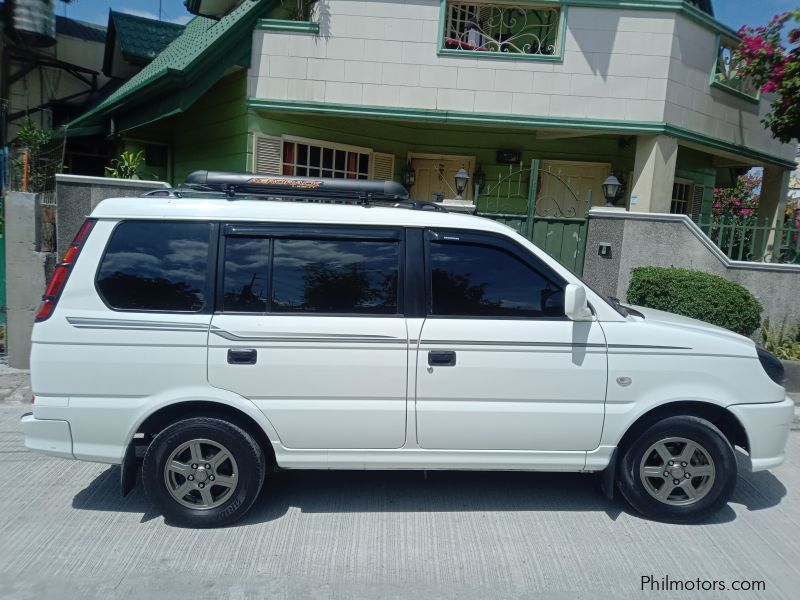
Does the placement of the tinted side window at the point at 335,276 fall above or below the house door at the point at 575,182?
below

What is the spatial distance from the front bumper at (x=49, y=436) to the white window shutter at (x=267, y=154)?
577 cm

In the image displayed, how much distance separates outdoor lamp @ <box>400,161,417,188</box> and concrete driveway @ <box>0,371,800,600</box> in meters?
6.60

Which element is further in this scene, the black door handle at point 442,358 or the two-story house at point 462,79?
the two-story house at point 462,79

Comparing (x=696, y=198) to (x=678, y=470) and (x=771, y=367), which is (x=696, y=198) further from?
(x=678, y=470)

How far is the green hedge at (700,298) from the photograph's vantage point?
6.63 metres

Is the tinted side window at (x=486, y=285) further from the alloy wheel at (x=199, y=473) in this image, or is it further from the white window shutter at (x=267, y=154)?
the white window shutter at (x=267, y=154)

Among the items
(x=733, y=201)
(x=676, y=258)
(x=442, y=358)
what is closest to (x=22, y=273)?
(x=442, y=358)

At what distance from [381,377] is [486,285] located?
917mm

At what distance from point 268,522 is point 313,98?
6547 mm

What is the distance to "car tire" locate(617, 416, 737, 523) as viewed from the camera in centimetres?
373

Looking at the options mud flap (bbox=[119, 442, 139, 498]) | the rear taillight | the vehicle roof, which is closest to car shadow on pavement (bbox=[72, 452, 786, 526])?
mud flap (bbox=[119, 442, 139, 498])

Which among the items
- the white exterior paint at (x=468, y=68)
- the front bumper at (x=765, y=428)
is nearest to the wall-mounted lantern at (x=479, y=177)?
the white exterior paint at (x=468, y=68)

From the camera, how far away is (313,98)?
850cm

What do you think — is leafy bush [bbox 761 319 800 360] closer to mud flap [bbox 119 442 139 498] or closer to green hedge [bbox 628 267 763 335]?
green hedge [bbox 628 267 763 335]
